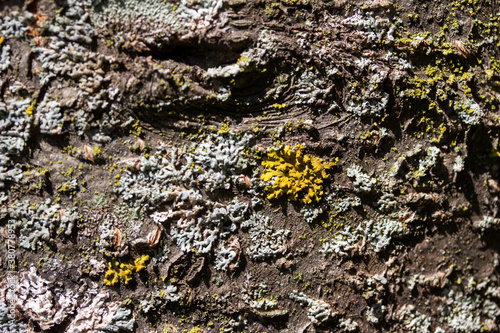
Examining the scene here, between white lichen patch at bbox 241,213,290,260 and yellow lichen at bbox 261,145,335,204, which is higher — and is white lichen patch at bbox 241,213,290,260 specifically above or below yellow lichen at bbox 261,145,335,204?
below

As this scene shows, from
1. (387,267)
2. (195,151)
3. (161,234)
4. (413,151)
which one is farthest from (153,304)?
(413,151)

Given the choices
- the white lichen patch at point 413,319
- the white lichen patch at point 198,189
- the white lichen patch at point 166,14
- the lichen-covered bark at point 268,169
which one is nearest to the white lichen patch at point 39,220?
A: the lichen-covered bark at point 268,169

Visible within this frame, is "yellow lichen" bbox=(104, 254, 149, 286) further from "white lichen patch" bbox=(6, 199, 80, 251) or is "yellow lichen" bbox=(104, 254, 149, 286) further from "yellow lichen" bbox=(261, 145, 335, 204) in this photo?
"yellow lichen" bbox=(261, 145, 335, 204)

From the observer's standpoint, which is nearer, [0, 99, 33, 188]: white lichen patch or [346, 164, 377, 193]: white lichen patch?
[346, 164, 377, 193]: white lichen patch

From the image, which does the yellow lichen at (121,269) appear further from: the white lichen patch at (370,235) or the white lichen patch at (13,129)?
→ the white lichen patch at (370,235)

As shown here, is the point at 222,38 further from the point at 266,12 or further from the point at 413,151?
the point at 413,151

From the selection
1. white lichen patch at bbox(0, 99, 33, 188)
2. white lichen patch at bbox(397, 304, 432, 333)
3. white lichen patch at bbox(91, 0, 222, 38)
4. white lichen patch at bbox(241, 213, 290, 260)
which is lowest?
white lichen patch at bbox(397, 304, 432, 333)


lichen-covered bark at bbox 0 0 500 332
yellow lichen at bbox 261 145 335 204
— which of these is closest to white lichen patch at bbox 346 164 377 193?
lichen-covered bark at bbox 0 0 500 332
